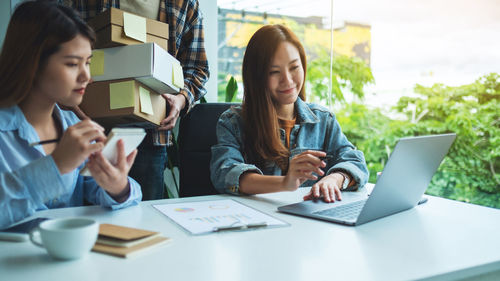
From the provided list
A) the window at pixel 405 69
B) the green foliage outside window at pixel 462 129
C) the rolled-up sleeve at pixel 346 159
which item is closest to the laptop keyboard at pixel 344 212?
the rolled-up sleeve at pixel 346 159

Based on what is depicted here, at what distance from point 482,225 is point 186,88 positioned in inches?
52.6

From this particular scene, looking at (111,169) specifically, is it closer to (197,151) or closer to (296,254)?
(296,254)

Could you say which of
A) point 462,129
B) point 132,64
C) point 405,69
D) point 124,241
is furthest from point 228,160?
point 405,69

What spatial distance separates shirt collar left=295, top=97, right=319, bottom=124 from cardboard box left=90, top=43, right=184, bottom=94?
553 millimetres

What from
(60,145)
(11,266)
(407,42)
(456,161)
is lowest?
(456,161)

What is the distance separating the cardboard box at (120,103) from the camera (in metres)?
1.45

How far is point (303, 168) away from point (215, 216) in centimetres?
32

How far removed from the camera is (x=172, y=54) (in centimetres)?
194

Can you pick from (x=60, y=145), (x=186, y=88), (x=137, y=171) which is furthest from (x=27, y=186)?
(x=186, y=88)

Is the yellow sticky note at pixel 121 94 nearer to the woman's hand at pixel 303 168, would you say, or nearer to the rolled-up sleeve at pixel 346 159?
the woman's hand at pixel 303 168

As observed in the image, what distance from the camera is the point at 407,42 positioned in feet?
13.4

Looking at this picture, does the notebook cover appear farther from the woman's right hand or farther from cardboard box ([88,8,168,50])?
cardboard box ([88,8,168,50])

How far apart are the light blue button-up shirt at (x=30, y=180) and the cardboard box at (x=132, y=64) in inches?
9.7

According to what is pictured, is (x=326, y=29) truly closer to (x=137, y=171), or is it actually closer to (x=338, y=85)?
(x=338, y=85)
